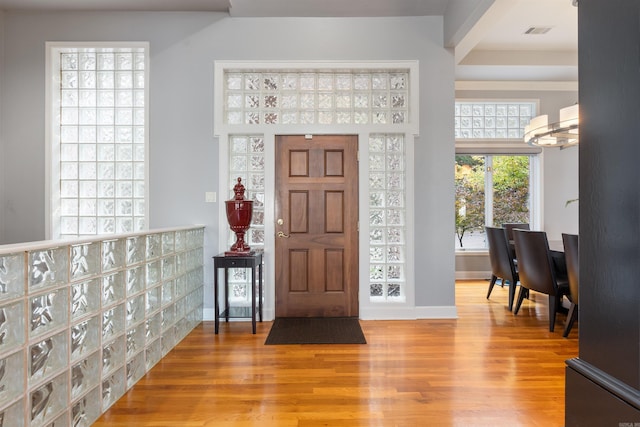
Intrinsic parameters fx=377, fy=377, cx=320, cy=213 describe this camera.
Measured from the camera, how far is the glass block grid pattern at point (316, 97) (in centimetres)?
381

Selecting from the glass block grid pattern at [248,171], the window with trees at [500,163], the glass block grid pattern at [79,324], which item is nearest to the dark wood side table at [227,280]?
the glass block grid pattern at [248,171]

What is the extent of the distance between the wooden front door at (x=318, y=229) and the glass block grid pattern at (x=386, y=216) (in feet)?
0.61

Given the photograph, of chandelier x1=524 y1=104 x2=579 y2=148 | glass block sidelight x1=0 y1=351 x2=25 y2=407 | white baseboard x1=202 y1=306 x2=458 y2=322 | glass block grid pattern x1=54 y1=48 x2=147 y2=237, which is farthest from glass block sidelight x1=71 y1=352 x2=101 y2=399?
chandelier x1=524 y1=104 x2=579 y2=148

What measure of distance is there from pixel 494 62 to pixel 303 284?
3.88m

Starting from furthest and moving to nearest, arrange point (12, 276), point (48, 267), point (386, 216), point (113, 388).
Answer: point (386, 216) → point (113, 388) → point (48, 267) → point (12, 276)

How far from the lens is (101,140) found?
3.87 m

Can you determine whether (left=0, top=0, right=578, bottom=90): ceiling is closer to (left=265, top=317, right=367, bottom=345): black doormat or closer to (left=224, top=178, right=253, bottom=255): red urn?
(left=224, top=178, right=253, bottom=255): red urn

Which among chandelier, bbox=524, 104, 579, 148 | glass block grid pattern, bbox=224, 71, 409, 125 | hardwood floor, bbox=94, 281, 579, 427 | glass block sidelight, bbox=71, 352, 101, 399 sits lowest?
hardwood floor, bbox=94, 281, 579, 427

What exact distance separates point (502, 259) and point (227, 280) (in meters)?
3.00

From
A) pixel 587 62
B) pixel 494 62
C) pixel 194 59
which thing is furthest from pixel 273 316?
pixel 494 62

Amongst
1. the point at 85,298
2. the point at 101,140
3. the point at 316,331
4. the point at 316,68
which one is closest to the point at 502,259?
the point at 316,331

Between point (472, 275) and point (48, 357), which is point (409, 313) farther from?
point (48, 357)

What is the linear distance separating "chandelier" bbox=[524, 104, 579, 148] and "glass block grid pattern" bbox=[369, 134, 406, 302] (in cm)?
142

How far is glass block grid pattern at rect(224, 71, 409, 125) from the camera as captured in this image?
3809mm
